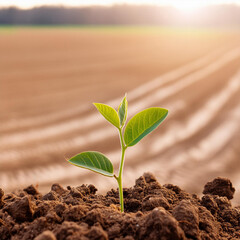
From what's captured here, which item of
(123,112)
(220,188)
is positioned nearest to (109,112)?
(123,112)

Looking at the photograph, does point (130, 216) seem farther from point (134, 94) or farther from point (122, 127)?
point (134, 94)

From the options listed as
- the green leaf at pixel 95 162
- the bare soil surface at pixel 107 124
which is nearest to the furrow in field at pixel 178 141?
the bare soil surface at pixel 107 124

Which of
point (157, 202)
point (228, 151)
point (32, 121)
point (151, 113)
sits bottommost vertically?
point (157, 202)

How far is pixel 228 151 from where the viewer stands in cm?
258

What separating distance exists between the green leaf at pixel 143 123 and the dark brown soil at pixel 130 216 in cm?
18

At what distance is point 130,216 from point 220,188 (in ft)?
1.62

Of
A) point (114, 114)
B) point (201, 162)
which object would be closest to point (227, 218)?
point (114, 114)

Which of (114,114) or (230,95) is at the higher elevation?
(230,95)

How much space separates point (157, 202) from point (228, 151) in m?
1.67

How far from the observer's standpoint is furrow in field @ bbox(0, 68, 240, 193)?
2145mm

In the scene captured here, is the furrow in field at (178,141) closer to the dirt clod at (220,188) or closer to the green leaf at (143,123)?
the dirt clod at (220,188)

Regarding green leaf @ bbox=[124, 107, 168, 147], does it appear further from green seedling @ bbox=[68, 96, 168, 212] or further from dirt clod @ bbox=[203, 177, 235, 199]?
dirt clod @ bbox=[203, 177, 235, 199]

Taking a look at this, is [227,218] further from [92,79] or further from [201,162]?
[92,79]

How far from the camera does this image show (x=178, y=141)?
2750 millimetres
